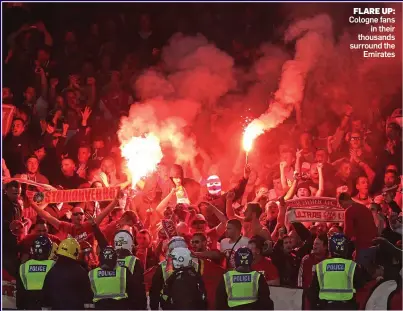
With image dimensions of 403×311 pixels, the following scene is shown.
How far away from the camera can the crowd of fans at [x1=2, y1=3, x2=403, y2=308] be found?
12.6 meters

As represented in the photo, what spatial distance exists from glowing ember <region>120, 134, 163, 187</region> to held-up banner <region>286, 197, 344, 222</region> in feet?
8.23

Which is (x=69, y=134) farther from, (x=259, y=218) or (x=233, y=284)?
(x=233, y=284)

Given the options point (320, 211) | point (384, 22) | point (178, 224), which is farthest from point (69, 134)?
point (384, 22)

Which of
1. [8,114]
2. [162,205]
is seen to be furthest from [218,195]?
[8,114]

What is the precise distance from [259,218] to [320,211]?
4.31 feet

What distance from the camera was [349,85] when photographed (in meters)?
15.3

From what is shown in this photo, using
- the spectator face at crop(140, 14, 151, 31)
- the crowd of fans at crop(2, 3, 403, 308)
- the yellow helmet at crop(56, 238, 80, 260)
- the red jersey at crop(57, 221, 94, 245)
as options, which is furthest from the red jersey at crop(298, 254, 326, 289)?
the spectator face at crop(140, 14, 151, 31)

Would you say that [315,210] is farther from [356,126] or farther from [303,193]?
[356,126]

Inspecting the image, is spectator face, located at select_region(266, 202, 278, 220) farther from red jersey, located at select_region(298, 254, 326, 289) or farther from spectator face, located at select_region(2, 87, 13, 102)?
spectator face, located at select_region(2, 87, 13, 102)

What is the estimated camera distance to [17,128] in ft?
50.3

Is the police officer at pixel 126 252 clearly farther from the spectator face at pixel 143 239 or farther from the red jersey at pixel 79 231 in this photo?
the red jersey at pixel 79 231

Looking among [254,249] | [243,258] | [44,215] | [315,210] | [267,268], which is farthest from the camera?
[315,210]

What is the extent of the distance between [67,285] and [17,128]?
6.31 metres

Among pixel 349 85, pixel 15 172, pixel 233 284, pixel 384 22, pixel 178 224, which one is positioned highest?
pixel 384 22
